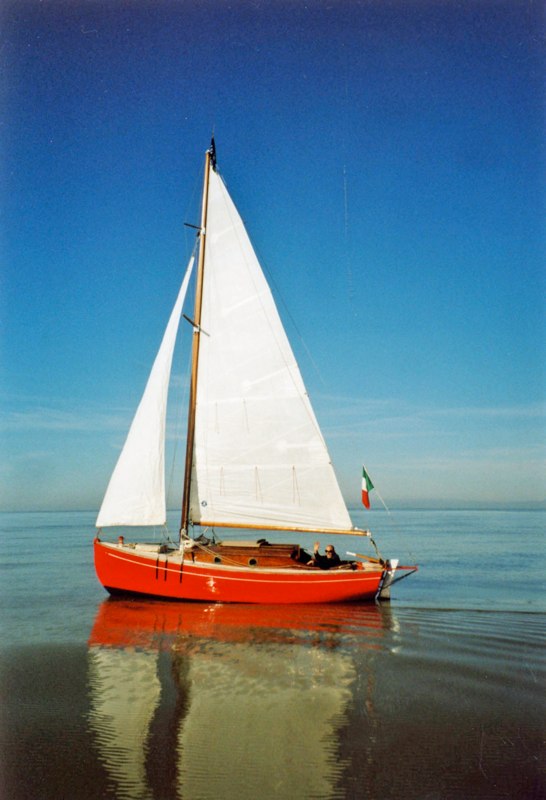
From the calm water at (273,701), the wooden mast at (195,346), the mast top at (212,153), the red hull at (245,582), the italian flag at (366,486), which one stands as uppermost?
the mast top at (212,153)

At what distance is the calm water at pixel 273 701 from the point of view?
782 cm

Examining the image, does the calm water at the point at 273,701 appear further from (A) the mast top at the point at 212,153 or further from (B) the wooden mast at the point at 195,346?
(A) the mast top at the point at 212,153

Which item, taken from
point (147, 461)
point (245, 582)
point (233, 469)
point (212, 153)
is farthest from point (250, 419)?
point (212, 153)

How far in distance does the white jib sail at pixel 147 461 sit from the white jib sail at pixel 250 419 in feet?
→ 4.36

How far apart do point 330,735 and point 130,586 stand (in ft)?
42.7

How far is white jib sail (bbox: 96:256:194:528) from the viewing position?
819 inches

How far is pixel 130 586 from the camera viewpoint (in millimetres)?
20438

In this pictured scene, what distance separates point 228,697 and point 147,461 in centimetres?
1157

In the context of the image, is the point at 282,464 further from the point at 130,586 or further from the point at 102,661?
the point at 102,661

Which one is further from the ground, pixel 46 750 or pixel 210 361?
pixel 210 361

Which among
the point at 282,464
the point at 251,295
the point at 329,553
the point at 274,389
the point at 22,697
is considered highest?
the point at 251,295

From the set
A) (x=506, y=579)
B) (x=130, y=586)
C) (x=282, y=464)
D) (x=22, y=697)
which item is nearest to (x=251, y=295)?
(x=282, y=464)

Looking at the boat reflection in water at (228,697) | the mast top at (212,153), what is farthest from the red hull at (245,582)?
the mast top at (212,153)

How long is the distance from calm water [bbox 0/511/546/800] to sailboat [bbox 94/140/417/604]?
1.06 m
